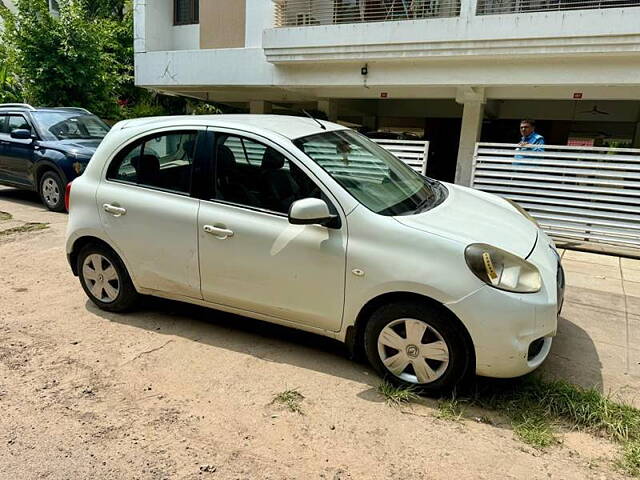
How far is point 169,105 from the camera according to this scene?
19188mm

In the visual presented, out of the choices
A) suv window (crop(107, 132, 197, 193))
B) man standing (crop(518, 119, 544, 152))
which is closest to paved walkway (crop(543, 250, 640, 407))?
man standing (crop(518, 119, 544, 152))

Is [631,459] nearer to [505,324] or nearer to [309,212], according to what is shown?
[505,324]

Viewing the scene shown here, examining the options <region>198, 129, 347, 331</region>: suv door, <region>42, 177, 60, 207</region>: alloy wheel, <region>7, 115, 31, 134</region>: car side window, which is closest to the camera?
<region>198, 129, 347, 331</region>: suv door

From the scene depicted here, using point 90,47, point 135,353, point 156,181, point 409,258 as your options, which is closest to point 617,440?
point 409,258

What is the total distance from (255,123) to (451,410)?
242cm

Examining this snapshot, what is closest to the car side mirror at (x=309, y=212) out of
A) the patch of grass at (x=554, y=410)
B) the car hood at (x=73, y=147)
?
the patch of grass at (x=554, y=410)

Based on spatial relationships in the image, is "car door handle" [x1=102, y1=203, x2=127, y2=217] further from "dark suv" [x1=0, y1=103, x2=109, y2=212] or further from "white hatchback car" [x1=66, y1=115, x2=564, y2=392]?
"dark suv" [x1=0, y1=103, x2=109, y2=212]

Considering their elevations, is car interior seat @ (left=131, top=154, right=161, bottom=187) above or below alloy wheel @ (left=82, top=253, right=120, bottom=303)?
above

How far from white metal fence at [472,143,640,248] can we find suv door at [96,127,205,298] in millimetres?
5838

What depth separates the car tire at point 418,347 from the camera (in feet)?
9.56

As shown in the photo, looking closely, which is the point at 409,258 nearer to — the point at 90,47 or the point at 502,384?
the point at 502,384

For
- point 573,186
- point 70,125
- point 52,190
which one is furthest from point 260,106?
point 573,186

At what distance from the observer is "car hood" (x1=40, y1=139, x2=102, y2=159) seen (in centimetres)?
825

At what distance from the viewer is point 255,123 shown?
3670 mm
